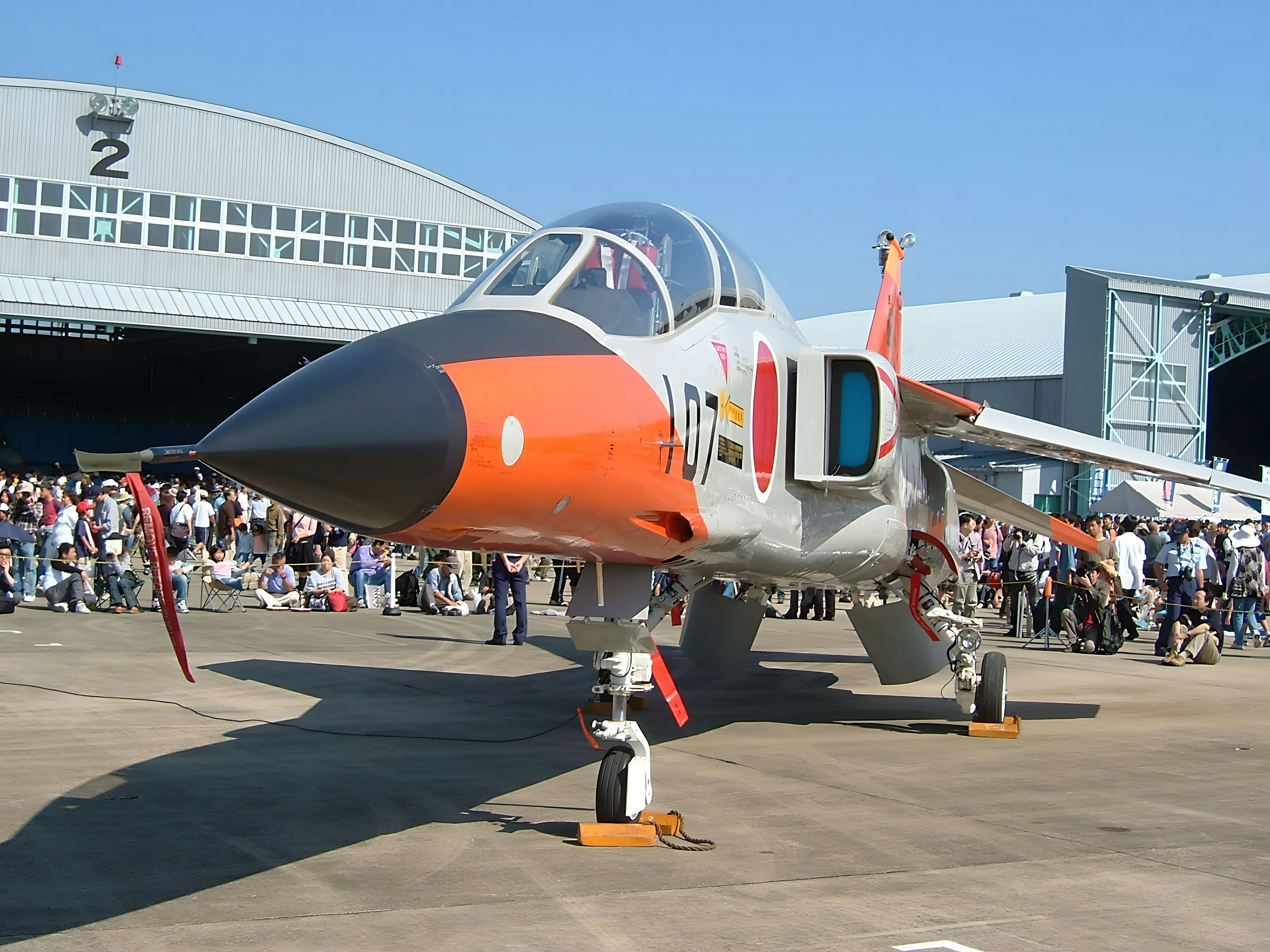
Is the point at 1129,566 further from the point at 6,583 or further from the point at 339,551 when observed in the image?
the point at 6,583

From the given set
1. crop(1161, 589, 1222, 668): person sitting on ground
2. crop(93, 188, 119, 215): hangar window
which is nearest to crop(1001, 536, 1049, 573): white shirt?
crop(1161, 589, 1222, 668): person sitting on ground

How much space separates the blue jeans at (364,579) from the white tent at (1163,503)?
630 inches

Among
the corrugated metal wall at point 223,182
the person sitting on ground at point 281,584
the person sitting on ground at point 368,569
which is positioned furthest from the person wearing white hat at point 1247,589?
the corrugated metal wall at point 223,182

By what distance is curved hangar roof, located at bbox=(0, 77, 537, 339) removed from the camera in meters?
34.2

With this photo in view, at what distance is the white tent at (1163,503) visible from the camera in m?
26.8

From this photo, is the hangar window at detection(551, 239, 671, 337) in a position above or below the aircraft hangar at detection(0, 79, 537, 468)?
below

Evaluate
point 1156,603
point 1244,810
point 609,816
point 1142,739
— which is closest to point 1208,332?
point 1156,603

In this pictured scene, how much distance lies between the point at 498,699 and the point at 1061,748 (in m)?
5.01

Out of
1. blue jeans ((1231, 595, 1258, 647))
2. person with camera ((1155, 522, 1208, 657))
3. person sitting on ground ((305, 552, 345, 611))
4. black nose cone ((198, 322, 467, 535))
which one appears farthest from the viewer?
blue jeans ((1231, 595, 1258, 647))

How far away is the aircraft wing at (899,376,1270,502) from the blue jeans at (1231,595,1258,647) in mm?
10053

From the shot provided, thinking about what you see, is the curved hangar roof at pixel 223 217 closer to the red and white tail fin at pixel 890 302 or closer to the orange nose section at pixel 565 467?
the red and white tail fin at pixel 890 302

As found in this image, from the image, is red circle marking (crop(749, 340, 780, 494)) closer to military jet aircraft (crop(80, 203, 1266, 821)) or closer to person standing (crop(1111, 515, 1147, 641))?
military jet aircraft (crop(80, 203, 1266, 821))

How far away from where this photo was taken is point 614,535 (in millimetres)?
6172

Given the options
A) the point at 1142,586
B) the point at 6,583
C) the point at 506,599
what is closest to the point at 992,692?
the point at 506,599
